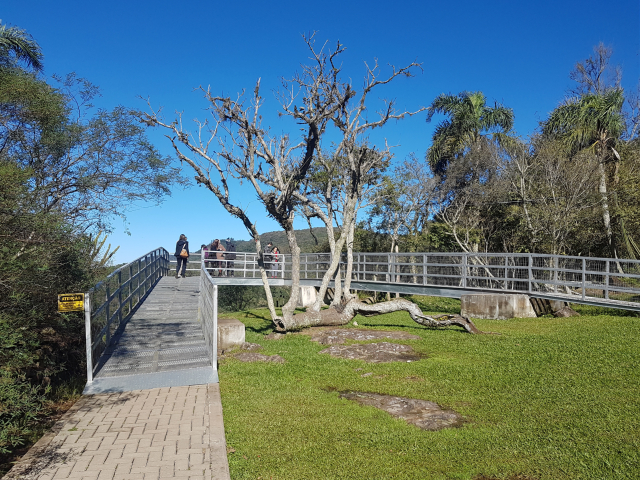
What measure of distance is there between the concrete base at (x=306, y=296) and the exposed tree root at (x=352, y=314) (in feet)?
24.6

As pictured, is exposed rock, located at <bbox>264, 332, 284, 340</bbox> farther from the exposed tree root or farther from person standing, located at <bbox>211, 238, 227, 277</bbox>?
person standing, located at <bbox>211, 238, 227, 277</bbox>

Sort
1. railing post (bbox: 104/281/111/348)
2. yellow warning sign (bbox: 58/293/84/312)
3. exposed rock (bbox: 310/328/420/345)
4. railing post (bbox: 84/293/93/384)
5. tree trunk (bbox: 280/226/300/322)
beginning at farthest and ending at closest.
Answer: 1. tree trunk (bbox: 280/226/300/322)
2. exposed rock (bbox: 310/328/420/345)
3. railing post (bbox: 104/281/111/348)
4. railing post (bbox: 84/293/93/384)
5. yellow warning sign (bbox: 58/293/84/312)

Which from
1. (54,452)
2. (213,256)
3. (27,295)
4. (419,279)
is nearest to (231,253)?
(213,256)

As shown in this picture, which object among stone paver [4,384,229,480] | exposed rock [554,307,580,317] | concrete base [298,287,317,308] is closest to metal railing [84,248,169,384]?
stone paver [4,384,229,480]

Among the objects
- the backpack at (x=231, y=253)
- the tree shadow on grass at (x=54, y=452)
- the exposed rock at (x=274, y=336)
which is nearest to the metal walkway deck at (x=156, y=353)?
the tree shadow on grass at (x=54, y=452)

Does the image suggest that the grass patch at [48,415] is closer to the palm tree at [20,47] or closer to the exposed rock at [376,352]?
the exposed rock at [376,352]

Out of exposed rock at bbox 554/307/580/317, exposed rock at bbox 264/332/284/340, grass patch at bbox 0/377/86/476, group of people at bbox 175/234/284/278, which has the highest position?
group of people at bbox 175/234/284/278

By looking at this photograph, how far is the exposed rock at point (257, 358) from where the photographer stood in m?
10.0

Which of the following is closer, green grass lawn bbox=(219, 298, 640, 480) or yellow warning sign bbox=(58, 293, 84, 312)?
green grass lawn bbox=(219, 298, 640, 480)

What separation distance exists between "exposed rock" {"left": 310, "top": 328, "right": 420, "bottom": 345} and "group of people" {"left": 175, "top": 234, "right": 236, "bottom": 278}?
30.8 feet

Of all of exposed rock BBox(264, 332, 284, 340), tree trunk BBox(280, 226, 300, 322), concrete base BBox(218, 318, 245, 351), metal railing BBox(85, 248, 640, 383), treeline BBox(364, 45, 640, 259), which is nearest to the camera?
metal railing BBox(85, 248, 640, 383)

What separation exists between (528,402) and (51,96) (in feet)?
43.6

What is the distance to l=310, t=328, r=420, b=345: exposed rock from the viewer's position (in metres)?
12.3

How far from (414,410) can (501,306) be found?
9441mm
